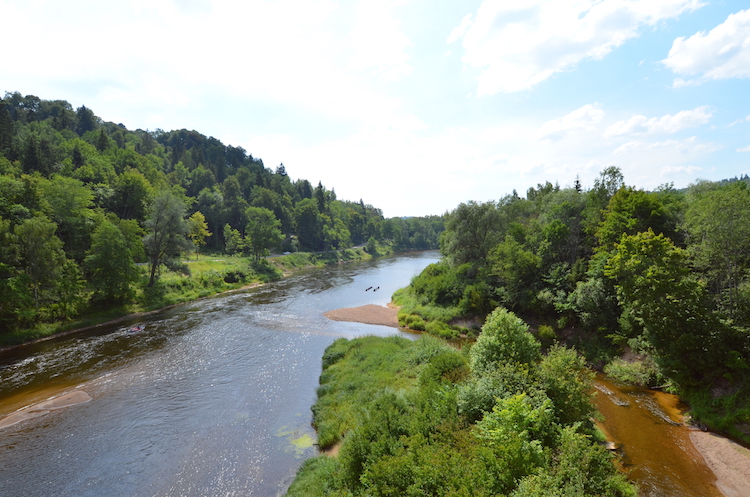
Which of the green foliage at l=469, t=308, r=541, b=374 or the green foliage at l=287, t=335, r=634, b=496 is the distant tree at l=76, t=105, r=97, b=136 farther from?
the green foliage at l=469, t=308, r=541, b=374

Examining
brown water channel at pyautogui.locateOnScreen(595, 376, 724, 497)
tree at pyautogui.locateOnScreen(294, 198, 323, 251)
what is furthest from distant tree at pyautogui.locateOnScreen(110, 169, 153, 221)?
brown water channel at pyautogui.locateOnScreen(595, 376, 724, 497)

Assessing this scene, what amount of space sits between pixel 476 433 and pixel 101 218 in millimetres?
53476

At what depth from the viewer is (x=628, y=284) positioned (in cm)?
2220

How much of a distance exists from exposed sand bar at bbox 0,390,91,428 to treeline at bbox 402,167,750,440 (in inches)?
1170

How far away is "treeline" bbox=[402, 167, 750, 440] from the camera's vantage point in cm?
1925

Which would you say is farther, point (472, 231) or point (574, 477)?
point (472, 231)

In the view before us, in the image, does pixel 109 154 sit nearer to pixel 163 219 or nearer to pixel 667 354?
pixel 163 219

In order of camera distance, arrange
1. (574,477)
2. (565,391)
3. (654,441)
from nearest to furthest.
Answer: (574,477) → (565,391) → (654,441)

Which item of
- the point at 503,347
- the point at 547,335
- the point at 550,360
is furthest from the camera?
the point at 547,335

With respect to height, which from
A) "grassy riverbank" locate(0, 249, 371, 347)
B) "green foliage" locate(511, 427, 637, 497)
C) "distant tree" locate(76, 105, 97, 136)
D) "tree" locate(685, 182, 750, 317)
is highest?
"distant tree" locate(76, 105, 97, 136)

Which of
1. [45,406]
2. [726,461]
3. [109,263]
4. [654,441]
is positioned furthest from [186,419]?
[109,263]

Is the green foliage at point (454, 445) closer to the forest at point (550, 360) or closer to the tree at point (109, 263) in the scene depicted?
the forest at point (550, 360)

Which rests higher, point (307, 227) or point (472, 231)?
point (307, 227)

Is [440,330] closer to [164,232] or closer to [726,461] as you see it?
[726,461]
